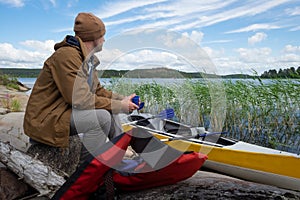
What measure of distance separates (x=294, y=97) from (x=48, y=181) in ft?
14.0

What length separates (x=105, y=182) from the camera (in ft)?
7.61

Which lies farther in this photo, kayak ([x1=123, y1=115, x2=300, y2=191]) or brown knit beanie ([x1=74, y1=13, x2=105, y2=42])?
kayak ([x1=123, y1=115, x2=300, y2=191])

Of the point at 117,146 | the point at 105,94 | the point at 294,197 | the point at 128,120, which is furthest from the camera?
the point at 128,120

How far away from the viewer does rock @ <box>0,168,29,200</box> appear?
8.46 feet

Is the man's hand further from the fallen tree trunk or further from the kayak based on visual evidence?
the fallen tree trunk

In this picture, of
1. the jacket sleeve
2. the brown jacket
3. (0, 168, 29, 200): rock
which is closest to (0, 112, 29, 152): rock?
(0, 168, 29, 200): rock

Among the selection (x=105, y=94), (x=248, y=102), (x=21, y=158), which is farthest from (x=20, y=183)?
(x=248, y=102)

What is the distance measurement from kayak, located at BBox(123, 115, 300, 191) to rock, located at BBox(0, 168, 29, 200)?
0.96m

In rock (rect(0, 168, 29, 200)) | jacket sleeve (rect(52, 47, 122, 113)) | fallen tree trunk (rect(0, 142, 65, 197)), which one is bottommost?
rock (rect(0, 168, 29, 200))

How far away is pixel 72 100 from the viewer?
2.30 meters

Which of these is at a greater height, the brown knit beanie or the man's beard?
the brown knit beanie

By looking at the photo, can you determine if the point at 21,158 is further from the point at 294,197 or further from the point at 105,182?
the point at 294,197

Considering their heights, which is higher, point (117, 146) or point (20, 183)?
point (117, 146)

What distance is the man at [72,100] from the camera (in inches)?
90.4
